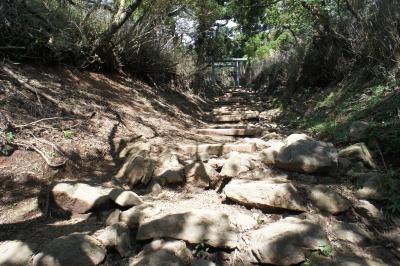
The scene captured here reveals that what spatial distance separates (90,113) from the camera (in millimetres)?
4410

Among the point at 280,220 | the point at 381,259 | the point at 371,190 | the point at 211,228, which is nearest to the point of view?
the point at 381,259

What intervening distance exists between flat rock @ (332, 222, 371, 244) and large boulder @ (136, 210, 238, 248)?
65 cm

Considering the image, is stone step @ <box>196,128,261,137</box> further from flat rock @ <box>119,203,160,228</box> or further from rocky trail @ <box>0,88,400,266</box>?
flat rock @ <box>119,203,160,228</box>

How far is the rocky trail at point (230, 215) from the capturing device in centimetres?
199

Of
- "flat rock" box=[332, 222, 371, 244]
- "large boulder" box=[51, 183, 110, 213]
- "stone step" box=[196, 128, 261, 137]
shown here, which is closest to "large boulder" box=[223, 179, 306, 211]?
"flat rock" box=[332, 222, 371, 244]

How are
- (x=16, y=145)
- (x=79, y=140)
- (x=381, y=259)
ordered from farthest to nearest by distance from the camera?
(x=79, y=140), (x=16, y=145), (x=381, y=259)

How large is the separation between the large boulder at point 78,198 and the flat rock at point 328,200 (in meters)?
1.51

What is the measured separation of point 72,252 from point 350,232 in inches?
65.9

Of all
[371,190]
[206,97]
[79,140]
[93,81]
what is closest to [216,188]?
[371,190]

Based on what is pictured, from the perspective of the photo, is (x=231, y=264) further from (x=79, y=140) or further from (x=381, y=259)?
(x=79, y=140)

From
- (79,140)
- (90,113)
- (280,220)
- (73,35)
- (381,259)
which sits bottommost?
(381,259)

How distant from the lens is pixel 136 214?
2363 mm

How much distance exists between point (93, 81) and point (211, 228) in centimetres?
428

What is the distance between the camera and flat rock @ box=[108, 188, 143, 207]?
2518 millimetres
